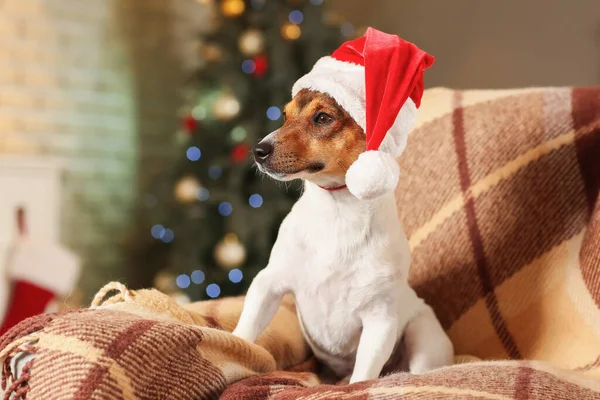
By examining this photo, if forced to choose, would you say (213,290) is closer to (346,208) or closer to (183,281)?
(183,281)

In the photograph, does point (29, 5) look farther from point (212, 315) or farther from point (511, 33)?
point (212, 315)

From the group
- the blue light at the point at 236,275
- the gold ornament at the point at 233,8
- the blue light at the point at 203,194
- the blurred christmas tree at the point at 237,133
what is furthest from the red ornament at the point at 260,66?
the blue light at the point at 236,275

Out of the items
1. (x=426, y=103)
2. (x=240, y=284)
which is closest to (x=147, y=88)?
(x=240, y=284)

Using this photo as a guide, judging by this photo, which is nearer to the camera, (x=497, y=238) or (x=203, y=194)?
(x=497, y=238)

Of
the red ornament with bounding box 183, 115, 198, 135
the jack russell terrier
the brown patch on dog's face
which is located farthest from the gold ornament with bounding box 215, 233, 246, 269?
the brown patch on dog's face

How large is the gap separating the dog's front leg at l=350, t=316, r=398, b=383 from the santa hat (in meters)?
0.24

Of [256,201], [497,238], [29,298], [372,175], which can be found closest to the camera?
[372,175]

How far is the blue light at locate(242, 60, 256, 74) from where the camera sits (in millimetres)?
2719

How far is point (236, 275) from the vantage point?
268 centimetres

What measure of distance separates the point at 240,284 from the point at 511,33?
1.75 meters

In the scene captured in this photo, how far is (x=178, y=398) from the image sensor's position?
775 millimetres

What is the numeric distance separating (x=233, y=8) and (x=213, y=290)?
1.23m

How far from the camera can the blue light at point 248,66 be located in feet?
8.92

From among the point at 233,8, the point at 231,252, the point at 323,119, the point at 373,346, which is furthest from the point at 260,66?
the point at 373,346
